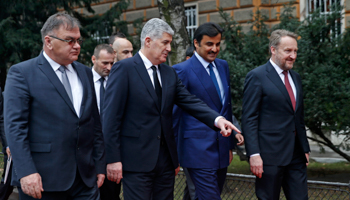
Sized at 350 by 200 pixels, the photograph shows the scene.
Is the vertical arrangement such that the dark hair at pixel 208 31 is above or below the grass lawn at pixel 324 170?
above

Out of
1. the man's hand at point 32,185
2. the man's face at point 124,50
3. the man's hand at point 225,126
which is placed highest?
the man's face at point 124,50

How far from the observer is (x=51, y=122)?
3436 millimetres

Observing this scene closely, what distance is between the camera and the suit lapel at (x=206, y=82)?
4.69m

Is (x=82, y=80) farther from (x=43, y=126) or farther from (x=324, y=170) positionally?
(x=324, y=170)

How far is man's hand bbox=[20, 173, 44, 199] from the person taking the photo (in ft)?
10.6

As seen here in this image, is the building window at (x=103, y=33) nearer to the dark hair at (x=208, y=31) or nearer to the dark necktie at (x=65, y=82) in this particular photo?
the dark hair at (x=208, y=31)

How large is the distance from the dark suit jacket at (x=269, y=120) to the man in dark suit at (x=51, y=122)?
5.41 feet

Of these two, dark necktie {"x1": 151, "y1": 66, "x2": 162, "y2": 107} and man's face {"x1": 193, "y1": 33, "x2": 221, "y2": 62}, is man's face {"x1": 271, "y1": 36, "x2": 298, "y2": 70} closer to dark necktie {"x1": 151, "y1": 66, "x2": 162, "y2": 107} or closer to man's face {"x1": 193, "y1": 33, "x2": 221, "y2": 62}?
man's face {"x1": 193, "y1": 33, "x2": 221, "y2": 62}

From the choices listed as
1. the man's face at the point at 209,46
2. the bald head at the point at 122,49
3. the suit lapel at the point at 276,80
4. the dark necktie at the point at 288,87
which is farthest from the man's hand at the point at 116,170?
the bald head at the point at 122,49

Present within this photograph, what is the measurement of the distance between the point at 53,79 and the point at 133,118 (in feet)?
2.70

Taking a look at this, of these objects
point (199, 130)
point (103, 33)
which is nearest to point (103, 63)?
point (199, 130)

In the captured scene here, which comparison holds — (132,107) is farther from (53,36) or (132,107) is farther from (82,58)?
(82,58)

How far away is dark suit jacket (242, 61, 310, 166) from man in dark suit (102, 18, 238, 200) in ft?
1.92

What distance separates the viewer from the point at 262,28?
8586 millimetres
